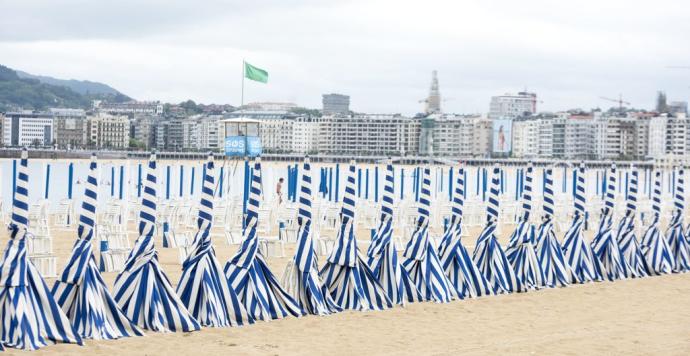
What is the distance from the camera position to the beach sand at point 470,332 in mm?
9422

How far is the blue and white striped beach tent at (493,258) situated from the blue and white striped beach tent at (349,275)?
6.58ft

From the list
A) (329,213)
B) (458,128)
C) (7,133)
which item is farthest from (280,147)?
(329,213)

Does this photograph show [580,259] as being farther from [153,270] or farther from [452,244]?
[153,270]

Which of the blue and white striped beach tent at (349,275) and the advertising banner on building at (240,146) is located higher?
the advertising banner on building at (240,146)

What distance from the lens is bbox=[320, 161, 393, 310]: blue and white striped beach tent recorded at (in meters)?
11.6

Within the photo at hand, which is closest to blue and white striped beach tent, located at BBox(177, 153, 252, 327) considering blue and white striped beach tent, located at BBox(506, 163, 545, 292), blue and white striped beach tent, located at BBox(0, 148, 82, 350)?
blue and white striped beach tent, located at BBox(0, 148, 82, 350)

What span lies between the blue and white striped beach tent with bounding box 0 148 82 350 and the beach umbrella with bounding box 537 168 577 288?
23.5ft

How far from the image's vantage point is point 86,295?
934 centimetres

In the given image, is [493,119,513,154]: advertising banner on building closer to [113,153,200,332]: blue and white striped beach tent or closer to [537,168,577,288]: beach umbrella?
[537,168,577,288]: beach umbrella

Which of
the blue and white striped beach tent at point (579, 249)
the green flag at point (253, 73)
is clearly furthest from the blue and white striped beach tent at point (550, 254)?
the green flag at point (253, 73)

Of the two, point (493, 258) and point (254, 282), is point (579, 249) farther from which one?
point (254, 282)

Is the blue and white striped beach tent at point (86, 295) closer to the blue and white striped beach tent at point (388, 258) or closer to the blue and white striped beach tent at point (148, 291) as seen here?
the blue and white striped beach tent at point (148, 291)

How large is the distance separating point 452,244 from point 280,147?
17103 cm

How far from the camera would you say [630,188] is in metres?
16.5
